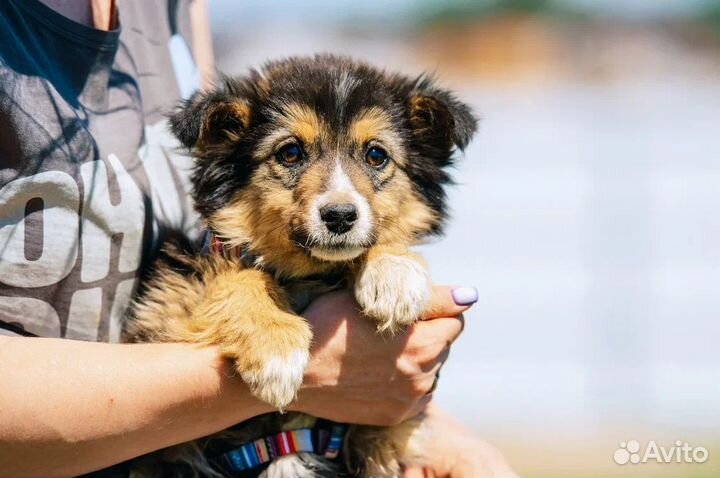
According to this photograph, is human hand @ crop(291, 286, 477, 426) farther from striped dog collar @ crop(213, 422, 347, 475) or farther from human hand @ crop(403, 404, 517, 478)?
human hand @ crop(403, 404, 517, 478)

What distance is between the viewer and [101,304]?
283 cm

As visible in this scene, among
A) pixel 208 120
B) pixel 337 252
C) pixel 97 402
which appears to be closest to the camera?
pixel 97 402

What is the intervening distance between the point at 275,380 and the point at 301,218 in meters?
0.65

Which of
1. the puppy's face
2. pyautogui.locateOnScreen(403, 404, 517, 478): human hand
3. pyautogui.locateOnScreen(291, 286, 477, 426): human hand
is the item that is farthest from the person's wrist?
pyautogui.locateOnScreen(403, 404, 517, 478): human hand

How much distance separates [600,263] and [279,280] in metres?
8.78

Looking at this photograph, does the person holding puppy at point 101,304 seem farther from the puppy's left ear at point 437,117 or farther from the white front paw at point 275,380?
the puppy's left ear at point 437,117

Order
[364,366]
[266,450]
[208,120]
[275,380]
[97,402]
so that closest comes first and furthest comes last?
[97,402], [275,380], [364,366], [266,450], [208,120]

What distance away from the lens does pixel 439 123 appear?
3473 millimetres

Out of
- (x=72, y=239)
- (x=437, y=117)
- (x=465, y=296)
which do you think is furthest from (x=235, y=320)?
(x=437, y=117)

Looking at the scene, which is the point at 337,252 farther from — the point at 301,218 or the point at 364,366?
the point at 364,366

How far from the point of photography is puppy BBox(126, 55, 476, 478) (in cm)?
292

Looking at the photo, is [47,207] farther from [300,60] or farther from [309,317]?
[300,60]

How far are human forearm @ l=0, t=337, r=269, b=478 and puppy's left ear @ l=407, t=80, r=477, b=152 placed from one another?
4.33 feet

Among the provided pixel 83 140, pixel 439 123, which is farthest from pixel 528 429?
pixel 83 140
